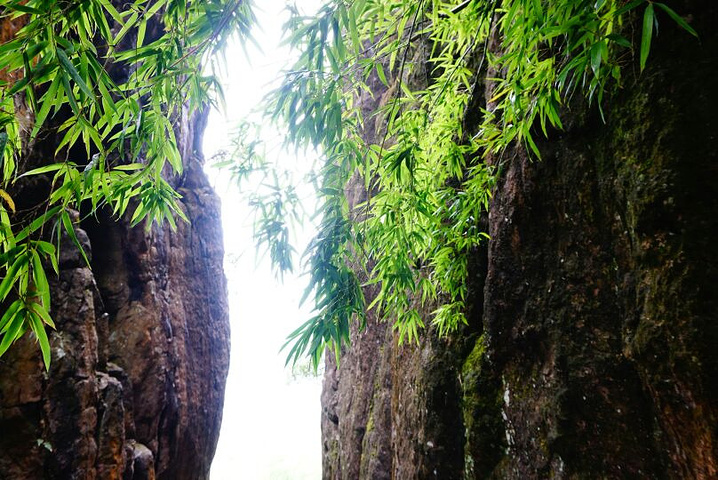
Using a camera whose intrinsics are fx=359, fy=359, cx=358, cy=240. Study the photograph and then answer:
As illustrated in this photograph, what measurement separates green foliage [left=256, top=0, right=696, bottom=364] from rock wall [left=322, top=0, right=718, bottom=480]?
0.15 metres

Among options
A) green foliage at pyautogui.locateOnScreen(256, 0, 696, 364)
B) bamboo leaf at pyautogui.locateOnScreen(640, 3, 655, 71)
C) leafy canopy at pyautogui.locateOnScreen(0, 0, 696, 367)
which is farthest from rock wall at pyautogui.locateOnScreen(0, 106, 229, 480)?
bamboo leaf at pyautogui.locateOnScreen(640, 3, 655, 71)

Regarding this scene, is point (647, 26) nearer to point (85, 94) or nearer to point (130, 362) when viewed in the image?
point (85, 94)

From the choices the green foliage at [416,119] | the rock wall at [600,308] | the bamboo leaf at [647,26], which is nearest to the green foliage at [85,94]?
the green foliage at [416,119]

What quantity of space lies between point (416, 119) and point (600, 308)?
4.28ft

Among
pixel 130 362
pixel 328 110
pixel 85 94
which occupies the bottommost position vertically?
pixel 130 362

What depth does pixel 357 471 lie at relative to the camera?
374cm

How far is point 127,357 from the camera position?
4562mm

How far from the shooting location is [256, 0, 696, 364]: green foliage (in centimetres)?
133

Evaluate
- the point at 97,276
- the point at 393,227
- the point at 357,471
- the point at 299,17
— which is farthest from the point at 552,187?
the point at 97,276

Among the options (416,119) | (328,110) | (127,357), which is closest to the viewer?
(328,110)

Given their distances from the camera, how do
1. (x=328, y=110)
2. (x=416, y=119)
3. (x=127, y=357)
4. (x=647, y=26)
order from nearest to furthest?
1. (x=647, y=26)
2. (x=328, y=110)
3. (x=416, y=119)
4. (x=127, y=357)

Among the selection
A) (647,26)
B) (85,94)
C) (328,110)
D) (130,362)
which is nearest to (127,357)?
(130,362)

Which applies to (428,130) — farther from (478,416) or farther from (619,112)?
(478,416)

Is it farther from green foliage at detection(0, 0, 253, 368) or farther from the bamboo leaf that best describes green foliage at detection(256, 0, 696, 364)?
green foliage at detection(0, 0, 253, 368)
